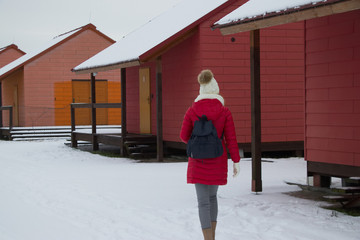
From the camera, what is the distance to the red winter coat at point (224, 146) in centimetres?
544

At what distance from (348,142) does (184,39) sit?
6.57m

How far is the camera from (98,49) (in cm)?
2834

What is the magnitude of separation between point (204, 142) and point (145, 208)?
2773 mm

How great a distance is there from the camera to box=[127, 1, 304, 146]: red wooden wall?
14.3 m

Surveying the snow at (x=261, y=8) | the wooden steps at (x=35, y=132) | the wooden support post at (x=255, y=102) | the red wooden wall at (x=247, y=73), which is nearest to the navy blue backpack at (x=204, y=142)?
the snow at (x=261, y=8)

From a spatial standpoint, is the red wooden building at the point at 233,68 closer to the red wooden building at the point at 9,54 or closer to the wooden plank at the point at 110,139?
the wooden plank at the point at 110,139

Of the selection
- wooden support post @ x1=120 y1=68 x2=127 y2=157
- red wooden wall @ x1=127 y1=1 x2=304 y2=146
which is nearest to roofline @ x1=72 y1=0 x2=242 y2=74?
red wooden wall @ x1=127 y1=1 x2=304 y2=146

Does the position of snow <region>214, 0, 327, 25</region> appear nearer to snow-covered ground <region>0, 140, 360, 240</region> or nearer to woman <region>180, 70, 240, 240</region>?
woman <region>180, 70, 240, 240</region>

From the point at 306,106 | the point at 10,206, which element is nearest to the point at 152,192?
the point at 10,206

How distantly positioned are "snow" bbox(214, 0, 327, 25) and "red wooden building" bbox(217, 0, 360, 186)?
0.03 metres

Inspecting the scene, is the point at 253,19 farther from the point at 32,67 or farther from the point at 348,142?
the point at 32,67

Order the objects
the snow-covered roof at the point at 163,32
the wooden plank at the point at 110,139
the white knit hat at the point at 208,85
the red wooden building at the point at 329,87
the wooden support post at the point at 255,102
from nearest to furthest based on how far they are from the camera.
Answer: the white knit hat at the point at 208,85
the red wooden building at the point at 329,87
the wooden support post at the point at 255,102
the snow-covered roof at the point at 163,32
the wooden plank at the point at 110,139

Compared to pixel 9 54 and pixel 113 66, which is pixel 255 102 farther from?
pixel 9 54

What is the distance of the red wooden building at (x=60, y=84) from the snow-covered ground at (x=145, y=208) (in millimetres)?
14692
